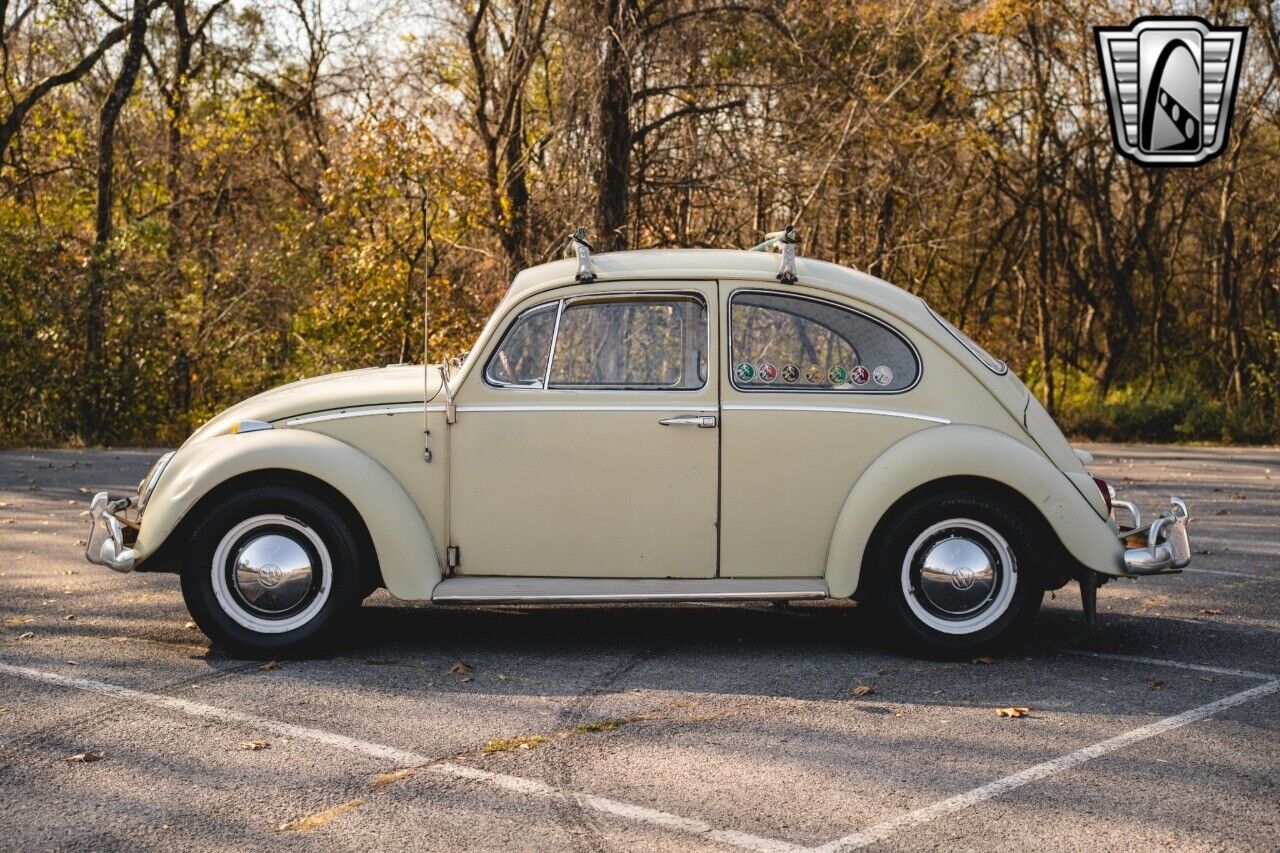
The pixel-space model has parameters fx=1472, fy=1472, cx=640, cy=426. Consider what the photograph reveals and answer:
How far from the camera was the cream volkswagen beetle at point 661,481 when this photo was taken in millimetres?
6449

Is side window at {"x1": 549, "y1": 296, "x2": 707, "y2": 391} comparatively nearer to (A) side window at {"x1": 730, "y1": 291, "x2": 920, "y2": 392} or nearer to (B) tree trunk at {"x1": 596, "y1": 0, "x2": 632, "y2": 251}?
(A) side window at {"x1": 730, "y1": 291, "x2": 920, "y2": 392}

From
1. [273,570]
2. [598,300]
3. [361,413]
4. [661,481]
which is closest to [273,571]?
[273,570]

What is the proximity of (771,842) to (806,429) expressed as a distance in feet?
8.71

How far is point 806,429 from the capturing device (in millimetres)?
6535

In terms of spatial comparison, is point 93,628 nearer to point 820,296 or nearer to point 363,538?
point 363,538

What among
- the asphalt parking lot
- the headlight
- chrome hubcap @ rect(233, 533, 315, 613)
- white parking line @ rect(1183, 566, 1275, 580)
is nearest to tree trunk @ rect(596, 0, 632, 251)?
white parking line @ rect(1183, 566, 1275, 580)

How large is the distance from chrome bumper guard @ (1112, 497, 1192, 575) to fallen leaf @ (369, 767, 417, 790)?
338 cm

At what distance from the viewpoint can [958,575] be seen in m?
6.46

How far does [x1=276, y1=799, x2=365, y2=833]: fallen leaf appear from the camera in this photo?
14.1ft

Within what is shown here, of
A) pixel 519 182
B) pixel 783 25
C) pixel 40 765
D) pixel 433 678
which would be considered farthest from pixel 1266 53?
pixel 40 765

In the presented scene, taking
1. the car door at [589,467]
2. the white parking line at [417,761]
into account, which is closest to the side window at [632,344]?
the car door at [589,467]

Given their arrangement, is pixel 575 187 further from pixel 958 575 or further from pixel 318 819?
pixel 318 819

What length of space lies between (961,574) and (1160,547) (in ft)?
3.00

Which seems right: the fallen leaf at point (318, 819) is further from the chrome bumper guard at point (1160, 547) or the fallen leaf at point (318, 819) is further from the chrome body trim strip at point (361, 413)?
the chrome bumper guard at point (1160, 547)
